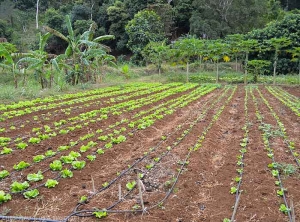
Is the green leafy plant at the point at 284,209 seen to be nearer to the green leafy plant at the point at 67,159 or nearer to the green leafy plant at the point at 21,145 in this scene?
the green leafy plant at the point at 67,159

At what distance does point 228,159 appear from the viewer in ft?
20.2

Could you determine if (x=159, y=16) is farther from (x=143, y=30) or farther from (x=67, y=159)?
(x=67, y=159)

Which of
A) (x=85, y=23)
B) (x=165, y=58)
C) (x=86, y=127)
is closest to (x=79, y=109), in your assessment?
(x=86, y=127)

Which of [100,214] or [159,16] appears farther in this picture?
[159,16]

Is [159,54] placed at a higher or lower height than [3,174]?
higher

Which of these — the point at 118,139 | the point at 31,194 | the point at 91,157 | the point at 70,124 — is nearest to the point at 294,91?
the point at 118,139

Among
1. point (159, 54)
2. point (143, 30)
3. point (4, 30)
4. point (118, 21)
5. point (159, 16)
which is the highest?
point (159, 16)

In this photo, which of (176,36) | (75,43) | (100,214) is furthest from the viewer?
(176,36)

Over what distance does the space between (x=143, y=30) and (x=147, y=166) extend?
25.4 metres

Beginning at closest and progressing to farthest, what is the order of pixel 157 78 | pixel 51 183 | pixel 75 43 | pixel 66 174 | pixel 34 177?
pixel 51 183, pixel 34 177, pixel 66 174, pixel 75 43, pixel 157 78

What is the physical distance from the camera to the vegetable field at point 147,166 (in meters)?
4.11

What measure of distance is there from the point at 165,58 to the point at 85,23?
12.4m

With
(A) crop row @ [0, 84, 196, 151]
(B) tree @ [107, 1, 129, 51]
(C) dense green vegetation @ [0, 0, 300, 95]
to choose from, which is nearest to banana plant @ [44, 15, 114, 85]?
(C) dense green vegetation @ [0, 0, 300, 95]

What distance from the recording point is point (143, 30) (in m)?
29.0
